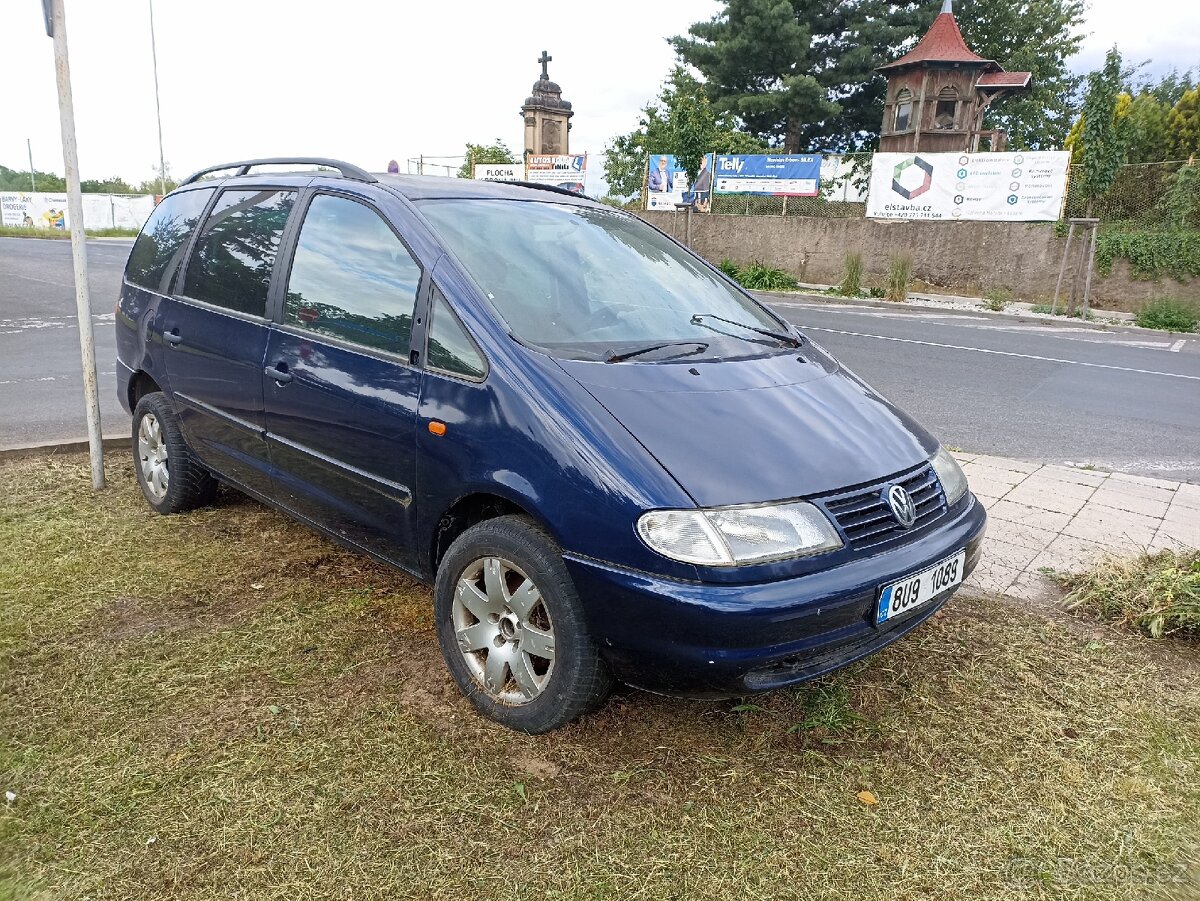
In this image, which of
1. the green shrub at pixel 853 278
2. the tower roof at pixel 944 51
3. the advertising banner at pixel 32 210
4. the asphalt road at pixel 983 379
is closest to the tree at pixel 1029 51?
the tower roof at pixel 944 51

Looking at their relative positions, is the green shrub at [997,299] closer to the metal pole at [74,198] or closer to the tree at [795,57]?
the tree at [795,57]

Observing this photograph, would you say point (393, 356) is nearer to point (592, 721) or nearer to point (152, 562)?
point (592, 721)

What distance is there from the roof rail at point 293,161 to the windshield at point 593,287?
463 millimetres

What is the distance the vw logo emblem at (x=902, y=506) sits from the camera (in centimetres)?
266

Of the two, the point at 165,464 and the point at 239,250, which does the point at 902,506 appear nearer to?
the point at 239,250

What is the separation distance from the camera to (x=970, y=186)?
19953mm

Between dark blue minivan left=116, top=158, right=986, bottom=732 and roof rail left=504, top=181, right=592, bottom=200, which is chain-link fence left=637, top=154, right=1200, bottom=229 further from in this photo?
dark blue minivan left=116, top=158, right=986, bottom=732

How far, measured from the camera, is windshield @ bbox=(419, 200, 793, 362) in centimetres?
298

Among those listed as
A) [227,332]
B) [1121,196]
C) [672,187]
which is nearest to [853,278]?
[1121,196]

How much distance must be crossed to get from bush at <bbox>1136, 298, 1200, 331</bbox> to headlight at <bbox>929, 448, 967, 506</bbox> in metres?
16.1

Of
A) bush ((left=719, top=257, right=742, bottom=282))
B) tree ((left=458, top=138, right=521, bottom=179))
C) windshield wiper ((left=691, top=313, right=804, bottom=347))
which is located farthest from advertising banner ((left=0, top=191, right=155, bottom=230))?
windshield wiper ((left=691, top=313, right=804, bottom=347))

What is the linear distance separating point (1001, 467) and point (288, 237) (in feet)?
15.8

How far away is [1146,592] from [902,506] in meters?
1.82

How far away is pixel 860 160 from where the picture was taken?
883 inches
